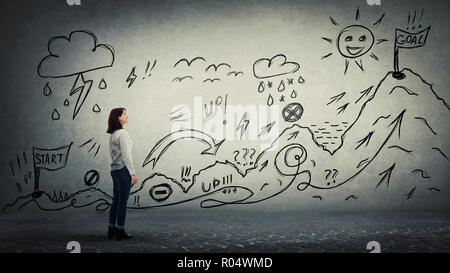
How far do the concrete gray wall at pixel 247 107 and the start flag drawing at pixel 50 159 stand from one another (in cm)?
5

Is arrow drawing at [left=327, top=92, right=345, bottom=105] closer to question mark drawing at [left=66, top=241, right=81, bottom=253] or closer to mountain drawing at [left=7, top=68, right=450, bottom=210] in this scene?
mountain drawing at [left=7, top=68, right=450, bottom=210]

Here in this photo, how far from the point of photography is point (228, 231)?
6949 mm

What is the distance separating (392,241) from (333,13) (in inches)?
174

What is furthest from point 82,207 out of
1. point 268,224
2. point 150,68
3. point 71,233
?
point 268,224

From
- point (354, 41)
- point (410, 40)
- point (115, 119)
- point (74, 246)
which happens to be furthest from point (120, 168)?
point (410, 40)

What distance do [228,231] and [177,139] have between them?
2.43 m

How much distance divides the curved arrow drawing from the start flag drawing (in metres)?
1.44

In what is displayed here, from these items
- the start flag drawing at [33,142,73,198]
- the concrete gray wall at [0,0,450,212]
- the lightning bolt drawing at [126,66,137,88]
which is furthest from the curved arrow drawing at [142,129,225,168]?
the start flag drawing at [33,142,73,198]

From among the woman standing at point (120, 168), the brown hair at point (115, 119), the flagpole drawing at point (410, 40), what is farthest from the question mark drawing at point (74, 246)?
the flagpole drawing at point (410, 40)

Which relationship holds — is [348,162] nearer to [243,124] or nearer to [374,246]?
[243,124]

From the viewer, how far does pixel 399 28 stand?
8.81 m

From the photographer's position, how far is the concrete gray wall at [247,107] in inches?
344

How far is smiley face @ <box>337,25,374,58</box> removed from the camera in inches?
346

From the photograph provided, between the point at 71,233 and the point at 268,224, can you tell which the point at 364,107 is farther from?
the point at 71,233
